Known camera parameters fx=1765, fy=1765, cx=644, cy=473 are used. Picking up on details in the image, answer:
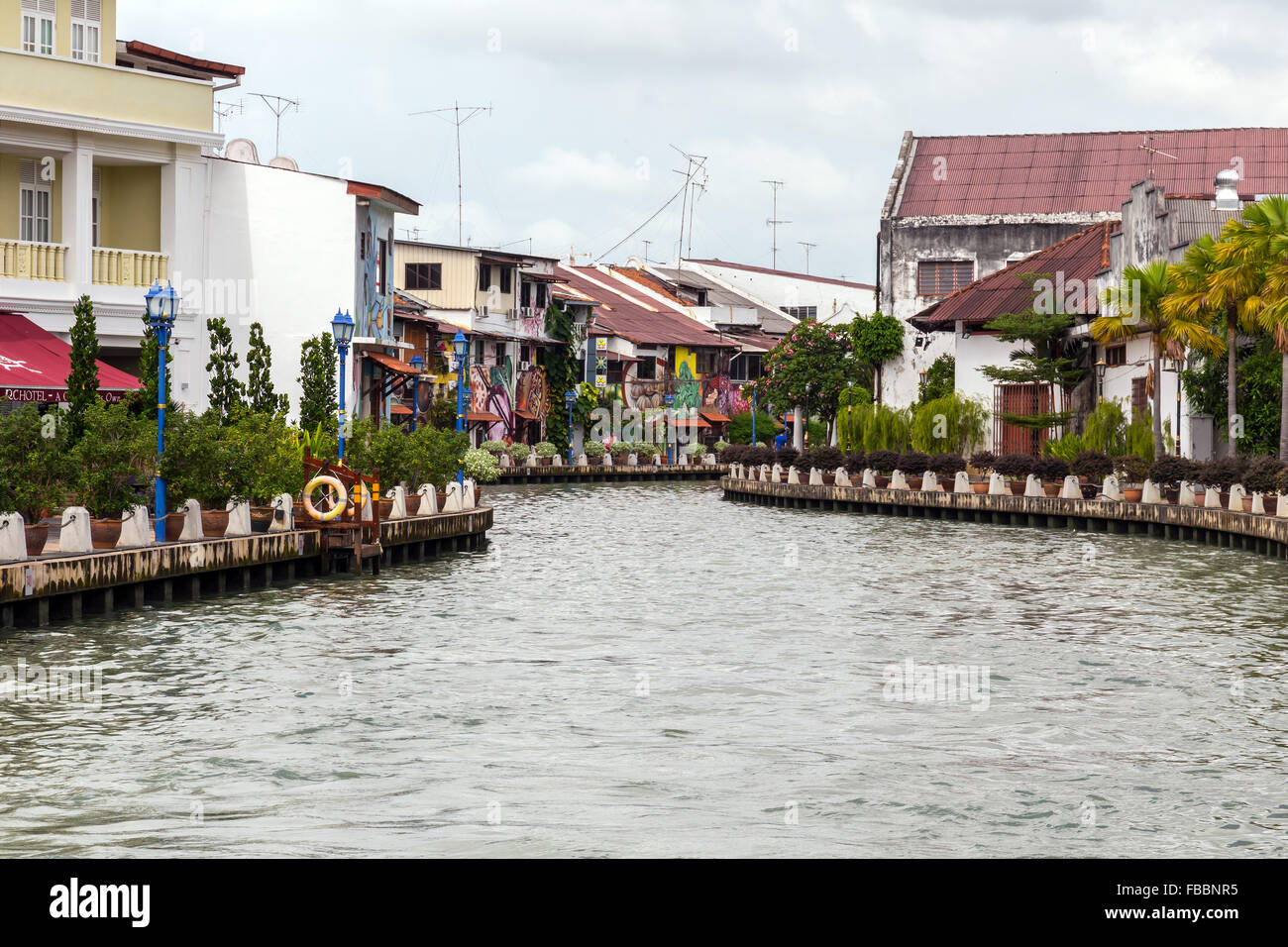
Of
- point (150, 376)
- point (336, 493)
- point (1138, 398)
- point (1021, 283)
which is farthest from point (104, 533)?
point (1021, 283)

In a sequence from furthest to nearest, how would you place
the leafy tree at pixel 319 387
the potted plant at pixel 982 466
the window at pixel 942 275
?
the window at pixel 942 275 → the potted plant at pixel 982 466 → the leafy tree at pixel 319 387

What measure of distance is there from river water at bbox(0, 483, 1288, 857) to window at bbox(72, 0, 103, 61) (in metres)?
14.3

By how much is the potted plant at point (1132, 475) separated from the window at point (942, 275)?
22.7m

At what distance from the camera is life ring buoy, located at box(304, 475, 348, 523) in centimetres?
3056

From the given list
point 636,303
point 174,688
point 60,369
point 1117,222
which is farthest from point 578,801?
point 636,303

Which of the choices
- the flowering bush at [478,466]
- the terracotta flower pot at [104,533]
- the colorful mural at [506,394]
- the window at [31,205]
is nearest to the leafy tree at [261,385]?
the window at [31,205]

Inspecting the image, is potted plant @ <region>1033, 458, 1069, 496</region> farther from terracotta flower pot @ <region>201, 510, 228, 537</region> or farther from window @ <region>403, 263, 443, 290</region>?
window @ <region>403, 263, 443, 290</region>

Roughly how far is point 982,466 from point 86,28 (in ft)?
91.1

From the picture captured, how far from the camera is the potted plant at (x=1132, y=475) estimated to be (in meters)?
44.2

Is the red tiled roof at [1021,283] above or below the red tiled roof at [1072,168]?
below

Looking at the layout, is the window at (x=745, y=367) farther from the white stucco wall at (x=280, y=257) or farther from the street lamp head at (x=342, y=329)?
the street lamp head at (x=342, y=329)

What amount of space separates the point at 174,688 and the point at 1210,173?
57.3m

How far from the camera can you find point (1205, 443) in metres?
44.5

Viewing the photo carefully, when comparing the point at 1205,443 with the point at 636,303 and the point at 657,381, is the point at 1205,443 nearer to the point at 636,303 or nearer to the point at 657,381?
the point at 657,381
